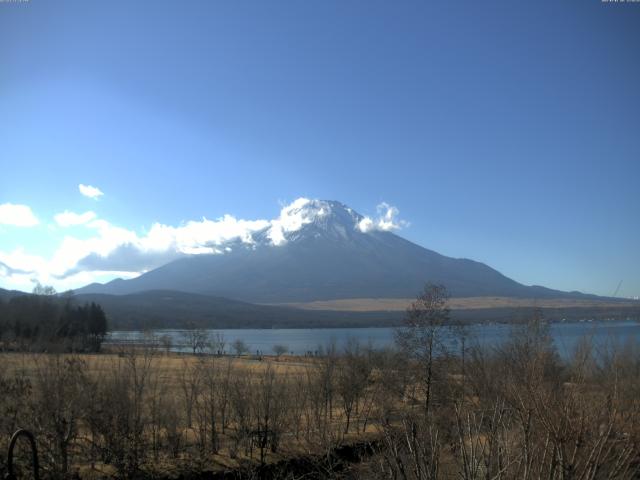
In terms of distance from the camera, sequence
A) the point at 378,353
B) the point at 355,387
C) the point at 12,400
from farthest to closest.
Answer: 1. the point at 378,353
2. the point at 355,387
3. the point at 12,400

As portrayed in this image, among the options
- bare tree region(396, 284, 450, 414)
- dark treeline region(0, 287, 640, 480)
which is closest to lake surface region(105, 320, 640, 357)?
dark treeline region(0, 287, 640, 480)

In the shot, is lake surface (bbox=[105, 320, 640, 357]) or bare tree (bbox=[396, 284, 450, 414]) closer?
lake surface (bbox=[105, 320, 640, 357])

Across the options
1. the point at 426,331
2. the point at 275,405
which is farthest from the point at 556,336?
the point at 275,405

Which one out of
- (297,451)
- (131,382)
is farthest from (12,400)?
(297,451)

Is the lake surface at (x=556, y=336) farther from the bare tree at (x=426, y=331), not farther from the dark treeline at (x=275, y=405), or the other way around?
the bare tree at (x=426, y=331)

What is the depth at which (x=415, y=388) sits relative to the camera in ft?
98.5

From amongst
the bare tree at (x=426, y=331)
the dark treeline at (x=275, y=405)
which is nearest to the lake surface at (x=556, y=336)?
the dark treeline at (x=275, y=405)

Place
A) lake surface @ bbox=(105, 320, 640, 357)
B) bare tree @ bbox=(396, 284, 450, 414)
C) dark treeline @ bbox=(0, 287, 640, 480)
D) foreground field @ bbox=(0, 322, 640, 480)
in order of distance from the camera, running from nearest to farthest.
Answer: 1. dark treeline @ bbox=(0, 287, 640, 480)
2. lake surface @ bbox=(105, 320, 640, 357)
3. foreground field @ bbox=(0, 322, 640, 480)
4. bare tree @ bbox=(396, 284, 450, 414)

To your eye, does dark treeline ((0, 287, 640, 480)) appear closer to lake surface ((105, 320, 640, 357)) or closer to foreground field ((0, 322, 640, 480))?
foreground field ((0, 322, 640, 480))

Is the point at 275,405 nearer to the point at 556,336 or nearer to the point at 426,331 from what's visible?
the point at 426,331

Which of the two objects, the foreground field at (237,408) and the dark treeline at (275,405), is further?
the foreground field at (237,408)

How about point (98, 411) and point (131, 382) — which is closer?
point (98, 411)

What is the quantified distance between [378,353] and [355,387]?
31.8 ft

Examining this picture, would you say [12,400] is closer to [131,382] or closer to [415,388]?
[131,382]
